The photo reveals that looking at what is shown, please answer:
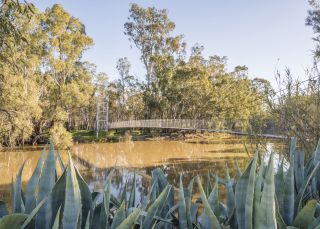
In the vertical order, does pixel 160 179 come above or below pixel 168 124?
below

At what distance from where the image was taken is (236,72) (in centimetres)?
3139

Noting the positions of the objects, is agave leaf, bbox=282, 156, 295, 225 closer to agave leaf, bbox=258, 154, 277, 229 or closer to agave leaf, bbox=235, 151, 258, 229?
agave leaf, bbox=235, 151, 258, 229

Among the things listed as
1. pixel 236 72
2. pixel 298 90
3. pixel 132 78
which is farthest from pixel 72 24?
pixel 298 90

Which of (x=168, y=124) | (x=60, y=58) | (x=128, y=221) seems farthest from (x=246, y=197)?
(x=60, y=58)

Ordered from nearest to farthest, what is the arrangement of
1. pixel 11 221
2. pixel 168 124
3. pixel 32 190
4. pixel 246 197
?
pixel 11 221
pixel 246 197
pixel 32 190
pixel 168 124

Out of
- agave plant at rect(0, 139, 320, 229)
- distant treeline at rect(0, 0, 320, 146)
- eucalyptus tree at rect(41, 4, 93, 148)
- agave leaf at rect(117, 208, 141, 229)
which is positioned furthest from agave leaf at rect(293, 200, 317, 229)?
eucalyptus tree at rect(41, 4, 93, 148)

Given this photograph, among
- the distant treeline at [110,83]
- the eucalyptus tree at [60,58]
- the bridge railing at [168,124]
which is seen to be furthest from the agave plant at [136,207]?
the eucalyptus tree at [60,58]

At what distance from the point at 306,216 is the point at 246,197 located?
164 mm

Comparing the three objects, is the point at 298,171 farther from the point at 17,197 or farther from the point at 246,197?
the point at 17,197

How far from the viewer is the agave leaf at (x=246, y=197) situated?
2.59 ft

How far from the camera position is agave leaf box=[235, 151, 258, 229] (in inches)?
31.1

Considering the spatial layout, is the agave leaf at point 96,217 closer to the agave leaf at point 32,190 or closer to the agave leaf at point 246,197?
the agave leaf at point 32,190

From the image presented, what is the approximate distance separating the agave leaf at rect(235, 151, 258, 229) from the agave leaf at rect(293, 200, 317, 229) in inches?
5.4

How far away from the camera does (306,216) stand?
2.71 ft
